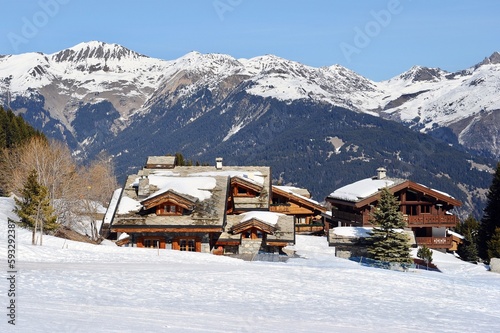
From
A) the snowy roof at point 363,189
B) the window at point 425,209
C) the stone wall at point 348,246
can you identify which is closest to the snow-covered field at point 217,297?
the stone wall at point 348,246

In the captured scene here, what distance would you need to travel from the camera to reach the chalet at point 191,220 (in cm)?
4591

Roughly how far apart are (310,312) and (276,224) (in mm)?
28614

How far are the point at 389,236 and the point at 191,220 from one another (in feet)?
44.5

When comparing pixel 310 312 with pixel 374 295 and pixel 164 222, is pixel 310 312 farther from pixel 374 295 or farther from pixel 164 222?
pixel 164 222

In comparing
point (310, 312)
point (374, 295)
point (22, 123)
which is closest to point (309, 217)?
point (22, 123)

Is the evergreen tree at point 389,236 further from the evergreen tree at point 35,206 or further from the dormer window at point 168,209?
the evergreen tree at point 35,206

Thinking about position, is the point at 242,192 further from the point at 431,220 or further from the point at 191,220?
the point at 431,220

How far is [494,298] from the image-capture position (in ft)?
97.5

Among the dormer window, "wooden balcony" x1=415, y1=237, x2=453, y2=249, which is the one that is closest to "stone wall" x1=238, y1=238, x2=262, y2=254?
the dormer window

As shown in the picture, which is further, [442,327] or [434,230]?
[434,230]

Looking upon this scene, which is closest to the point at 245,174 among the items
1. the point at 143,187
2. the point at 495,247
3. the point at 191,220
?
the point at 143,187

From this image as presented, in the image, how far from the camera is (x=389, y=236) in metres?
47.5

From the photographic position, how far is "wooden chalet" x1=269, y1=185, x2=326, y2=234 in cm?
7194

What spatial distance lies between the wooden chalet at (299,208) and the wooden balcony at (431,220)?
9378mm
